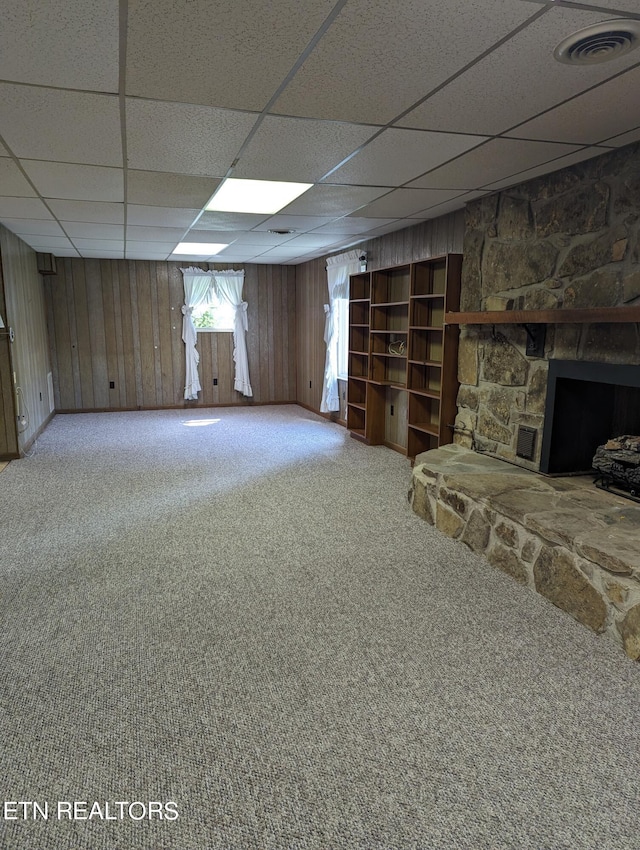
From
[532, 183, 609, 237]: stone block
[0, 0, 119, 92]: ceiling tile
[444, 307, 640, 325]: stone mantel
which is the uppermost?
[0, 0, 119, 92]: ceiling tile

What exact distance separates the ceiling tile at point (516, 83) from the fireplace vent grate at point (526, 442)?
74.5 inches

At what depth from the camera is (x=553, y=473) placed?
3.50 meters

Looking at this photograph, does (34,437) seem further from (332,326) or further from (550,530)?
(550,530)

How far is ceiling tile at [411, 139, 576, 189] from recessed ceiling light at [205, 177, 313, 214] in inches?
35.4

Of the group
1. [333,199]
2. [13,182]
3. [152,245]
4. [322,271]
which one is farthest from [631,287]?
[152,245]

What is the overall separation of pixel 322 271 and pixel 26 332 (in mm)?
3840

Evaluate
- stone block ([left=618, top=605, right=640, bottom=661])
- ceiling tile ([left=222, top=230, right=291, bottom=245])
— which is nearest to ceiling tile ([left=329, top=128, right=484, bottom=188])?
ceiling tile ([left=222, top=230, right=291, bottom=245])

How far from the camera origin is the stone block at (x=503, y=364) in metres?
3.74

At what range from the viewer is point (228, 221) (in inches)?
194

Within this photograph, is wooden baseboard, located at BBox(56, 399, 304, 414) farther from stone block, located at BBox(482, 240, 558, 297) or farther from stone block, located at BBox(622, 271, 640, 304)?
stone block, located at BBox(622, 271, 640, 304)

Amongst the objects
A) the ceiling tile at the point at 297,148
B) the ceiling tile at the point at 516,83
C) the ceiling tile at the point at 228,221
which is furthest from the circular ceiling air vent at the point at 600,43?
the ceiling tile at the point at 228,221

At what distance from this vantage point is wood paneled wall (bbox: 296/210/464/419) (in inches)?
185

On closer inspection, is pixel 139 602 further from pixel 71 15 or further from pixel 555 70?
pixel 555 70

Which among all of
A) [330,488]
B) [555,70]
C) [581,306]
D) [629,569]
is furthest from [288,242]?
[629,569]
